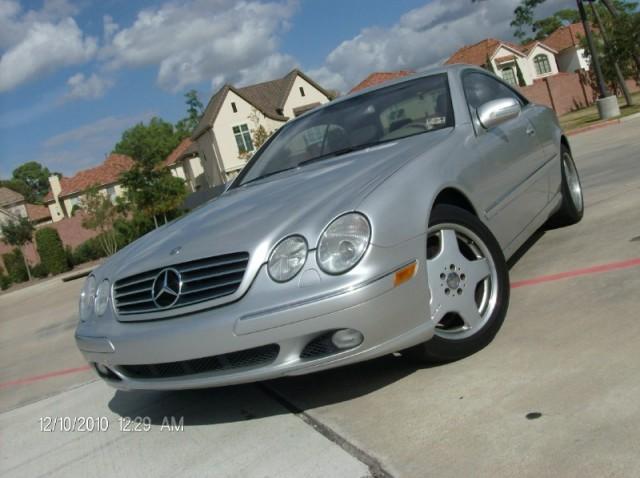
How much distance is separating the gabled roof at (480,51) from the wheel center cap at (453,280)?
5817 centimetres

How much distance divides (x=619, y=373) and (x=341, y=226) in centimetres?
129

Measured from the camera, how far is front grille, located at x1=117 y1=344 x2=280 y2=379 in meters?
2.95

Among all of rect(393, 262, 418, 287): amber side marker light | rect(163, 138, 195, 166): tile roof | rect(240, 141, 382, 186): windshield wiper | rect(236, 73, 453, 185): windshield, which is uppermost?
rect(163, 138, 195, 166): tile roof

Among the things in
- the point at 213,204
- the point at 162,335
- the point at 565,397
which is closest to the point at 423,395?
the point at 565,397

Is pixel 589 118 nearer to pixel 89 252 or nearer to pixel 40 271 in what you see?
pixel 89 252

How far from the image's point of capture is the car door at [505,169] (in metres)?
3.89

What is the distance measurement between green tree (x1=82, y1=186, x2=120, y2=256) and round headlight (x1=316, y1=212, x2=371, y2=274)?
97.3ft

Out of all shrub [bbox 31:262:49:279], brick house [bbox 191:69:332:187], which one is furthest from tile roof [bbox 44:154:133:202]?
shrub [bbox 31:262:49:279]

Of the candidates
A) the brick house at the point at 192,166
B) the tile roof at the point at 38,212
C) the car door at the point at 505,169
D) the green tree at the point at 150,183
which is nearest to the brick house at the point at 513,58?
the brick house at the point at 192,166

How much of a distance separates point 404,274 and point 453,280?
474 mm

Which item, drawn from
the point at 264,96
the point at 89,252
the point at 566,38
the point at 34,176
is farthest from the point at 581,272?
the point at 34,176

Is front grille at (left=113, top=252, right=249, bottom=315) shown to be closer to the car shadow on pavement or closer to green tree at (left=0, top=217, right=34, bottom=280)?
the car shadow on pavement

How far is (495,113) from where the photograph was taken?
403 cm

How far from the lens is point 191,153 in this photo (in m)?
56.6
